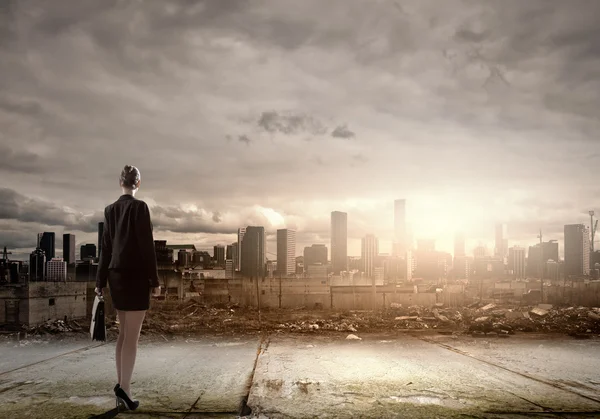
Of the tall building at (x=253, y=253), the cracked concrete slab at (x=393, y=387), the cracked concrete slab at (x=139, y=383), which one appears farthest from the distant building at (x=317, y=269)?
the cracked concrete slab at (x=393, y=387)

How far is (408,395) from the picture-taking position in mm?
3848

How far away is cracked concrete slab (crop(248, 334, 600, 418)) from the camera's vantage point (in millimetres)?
3418

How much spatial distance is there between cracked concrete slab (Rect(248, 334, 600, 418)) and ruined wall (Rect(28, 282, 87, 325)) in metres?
15.9

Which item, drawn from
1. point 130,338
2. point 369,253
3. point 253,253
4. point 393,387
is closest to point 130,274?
point 130,338

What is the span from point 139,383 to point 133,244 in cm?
166

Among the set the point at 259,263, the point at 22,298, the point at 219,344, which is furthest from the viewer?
the point at 259,263

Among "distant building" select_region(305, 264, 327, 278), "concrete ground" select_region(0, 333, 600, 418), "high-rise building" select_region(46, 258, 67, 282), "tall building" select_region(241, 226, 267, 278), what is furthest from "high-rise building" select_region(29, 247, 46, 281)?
"concrete ground" select_region(0, 333, 600, 418)

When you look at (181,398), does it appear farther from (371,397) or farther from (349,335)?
(349,335)

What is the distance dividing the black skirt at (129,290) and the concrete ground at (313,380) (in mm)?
769

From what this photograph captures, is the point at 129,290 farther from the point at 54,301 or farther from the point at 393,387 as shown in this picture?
the point at 54,301

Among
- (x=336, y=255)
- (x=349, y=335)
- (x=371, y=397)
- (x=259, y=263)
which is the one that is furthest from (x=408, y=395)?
(x=336, y=255)

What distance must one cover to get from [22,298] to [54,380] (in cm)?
1705

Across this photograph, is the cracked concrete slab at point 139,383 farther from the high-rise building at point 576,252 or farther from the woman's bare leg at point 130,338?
the high-rise building at point 576,252

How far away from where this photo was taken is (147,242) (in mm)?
3502
